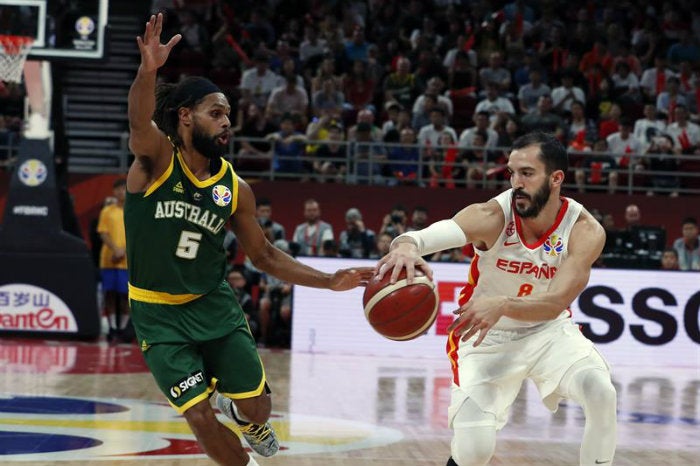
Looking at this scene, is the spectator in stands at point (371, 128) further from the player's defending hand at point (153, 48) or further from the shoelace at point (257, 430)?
the player's defending hand at point (153, 48)

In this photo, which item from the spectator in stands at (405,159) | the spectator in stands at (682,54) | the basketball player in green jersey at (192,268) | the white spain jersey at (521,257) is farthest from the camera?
the spectator in stands at (682,54)

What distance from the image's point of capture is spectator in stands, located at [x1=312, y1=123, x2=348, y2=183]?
16.5 metres

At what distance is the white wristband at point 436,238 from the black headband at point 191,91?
1.18 meters

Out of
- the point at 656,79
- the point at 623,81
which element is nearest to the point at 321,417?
the point at 623,81

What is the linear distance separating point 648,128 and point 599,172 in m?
1.14

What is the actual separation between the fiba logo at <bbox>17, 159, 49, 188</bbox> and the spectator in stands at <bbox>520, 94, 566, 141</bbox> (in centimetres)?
707

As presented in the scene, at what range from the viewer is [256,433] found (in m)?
5.93

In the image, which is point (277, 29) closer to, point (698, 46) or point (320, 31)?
point (320, 31)

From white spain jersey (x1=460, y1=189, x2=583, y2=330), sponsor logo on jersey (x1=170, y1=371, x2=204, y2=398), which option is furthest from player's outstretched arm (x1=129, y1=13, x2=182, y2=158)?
white spain jersey (x1=460, y1=189, x2=583, y2=330)

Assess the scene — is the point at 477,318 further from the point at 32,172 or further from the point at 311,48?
the point at 311,48

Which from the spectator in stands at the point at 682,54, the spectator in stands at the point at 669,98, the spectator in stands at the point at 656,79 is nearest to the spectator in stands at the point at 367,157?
the spectator in stands at the point at 669,98

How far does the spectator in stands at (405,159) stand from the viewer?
54.0 ft

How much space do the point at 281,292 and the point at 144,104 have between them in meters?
8.95

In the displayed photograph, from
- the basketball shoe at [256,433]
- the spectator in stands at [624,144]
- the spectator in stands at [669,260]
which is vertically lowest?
the basketball shoe at [256,433]
